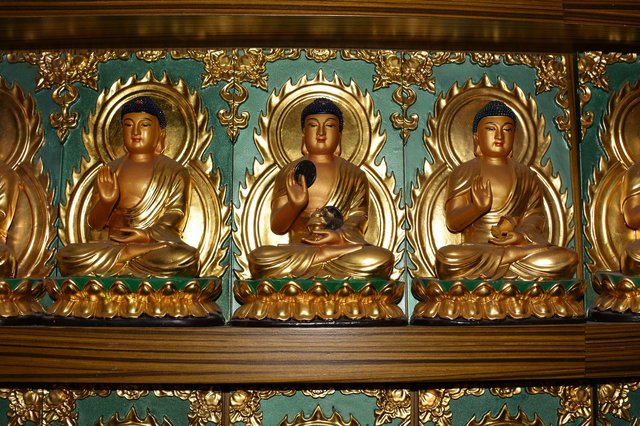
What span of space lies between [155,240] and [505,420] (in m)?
1.19

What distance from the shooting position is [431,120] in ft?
8.63

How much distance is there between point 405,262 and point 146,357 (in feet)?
3.06

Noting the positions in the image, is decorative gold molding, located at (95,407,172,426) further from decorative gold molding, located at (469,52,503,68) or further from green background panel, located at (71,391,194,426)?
decorative gold molding, located at (469,52,503,68)

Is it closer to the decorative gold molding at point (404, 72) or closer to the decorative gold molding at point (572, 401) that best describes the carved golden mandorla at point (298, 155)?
the decorative gold molding at point (404, 72)

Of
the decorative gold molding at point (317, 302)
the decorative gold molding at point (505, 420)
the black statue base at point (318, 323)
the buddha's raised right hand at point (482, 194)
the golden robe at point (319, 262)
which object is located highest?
the buddha's raised right hand at point (482, 194)

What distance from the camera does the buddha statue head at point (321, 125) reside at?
2514mm

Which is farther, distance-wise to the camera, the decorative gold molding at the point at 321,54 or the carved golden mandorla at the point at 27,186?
the decorative gold molding at the point at 321,54

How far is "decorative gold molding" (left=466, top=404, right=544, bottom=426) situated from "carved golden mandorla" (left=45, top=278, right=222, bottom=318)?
2.99 feet

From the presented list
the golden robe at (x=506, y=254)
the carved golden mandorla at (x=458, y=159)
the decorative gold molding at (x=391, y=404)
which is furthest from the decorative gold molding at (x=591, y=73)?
the decorative gold molding at (x=391, y=404)

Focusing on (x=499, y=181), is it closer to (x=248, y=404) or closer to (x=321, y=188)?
(x=321, y=188)

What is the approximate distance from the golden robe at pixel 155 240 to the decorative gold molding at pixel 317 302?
0.23 metres

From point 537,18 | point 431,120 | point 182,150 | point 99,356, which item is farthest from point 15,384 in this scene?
point 537,18

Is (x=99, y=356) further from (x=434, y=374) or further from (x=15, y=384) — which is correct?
(x=434, y=374)

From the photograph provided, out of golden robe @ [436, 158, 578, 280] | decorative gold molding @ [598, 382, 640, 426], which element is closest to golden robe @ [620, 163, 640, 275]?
golden robe @ [436, 158, 578, 280]
